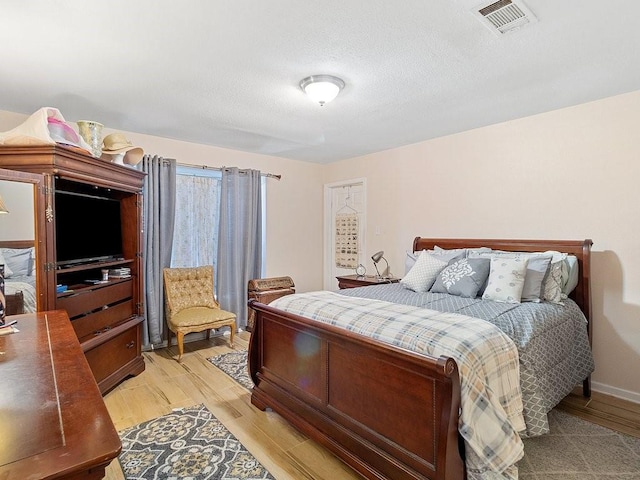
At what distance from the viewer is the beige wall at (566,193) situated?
9.05 feet

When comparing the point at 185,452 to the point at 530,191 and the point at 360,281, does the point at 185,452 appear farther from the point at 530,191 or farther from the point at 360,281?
the point at 530,191

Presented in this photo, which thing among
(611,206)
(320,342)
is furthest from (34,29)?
(611,206)

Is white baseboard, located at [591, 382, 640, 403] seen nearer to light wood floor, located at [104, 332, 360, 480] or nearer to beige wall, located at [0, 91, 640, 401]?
beige wall, located at [0, 91, 640, 401]

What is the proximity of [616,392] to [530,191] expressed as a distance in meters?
1.75

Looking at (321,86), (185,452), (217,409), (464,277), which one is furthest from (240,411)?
(321,86)

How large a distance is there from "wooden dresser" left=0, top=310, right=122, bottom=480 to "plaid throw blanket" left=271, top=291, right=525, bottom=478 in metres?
1.27

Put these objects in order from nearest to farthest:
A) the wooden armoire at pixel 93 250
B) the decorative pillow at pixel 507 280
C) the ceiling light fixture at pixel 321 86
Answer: the wooden armoire at pixel 93 250 < the ceiling light fixture at pixel 321 86 < the decorative pillow at pixel 507 280

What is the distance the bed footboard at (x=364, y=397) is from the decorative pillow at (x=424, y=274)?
135cm

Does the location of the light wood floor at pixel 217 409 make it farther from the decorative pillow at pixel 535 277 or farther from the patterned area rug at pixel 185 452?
the decorative pillow at pixel 535 277

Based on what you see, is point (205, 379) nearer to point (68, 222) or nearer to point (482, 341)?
point (68, 222)

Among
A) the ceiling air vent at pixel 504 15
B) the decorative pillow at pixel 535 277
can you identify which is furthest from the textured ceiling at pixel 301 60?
the decorative pillow at pixel 535 277

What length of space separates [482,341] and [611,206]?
2.04 m

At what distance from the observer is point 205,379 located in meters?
3.10

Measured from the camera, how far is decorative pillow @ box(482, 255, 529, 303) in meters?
2.60
